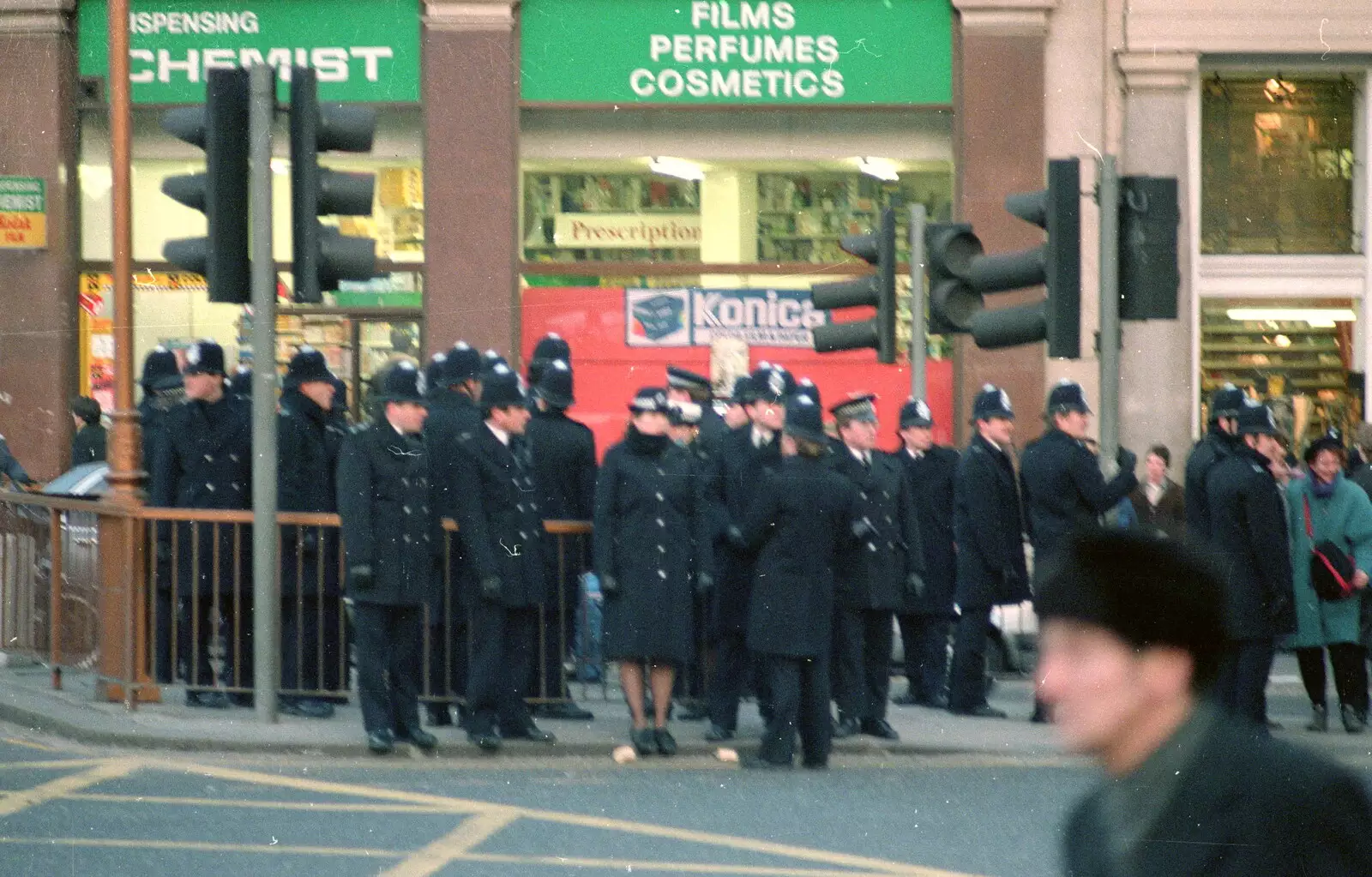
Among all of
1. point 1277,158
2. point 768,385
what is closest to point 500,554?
point 768,385

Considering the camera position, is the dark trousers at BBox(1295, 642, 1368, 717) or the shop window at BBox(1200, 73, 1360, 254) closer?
the dark trousers at BBox(1295, 642, 1368, 717)

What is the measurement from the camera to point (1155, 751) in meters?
A: 2.48

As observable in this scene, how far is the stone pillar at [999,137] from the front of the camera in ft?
56.6

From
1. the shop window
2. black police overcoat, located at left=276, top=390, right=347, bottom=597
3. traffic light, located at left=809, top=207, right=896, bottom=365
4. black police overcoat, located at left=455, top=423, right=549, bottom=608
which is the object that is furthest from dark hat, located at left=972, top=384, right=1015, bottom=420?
the shop window

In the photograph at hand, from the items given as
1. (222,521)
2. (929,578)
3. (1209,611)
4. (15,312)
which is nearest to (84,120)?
(15,312)

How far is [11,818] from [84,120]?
10.7 m

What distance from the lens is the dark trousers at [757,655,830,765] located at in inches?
374

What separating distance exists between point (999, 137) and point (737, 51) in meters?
2.28

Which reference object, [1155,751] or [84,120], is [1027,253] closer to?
[1155,751]

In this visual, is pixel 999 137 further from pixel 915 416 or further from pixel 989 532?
pixel 989 532

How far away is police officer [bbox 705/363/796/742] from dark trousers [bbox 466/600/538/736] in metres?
0.97

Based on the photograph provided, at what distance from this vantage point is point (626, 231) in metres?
17.3

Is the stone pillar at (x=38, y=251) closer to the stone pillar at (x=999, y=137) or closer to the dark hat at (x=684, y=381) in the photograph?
the dark hat at (x=684, y=381)

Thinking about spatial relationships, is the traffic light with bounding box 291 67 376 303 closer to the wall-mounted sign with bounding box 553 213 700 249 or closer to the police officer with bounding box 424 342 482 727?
the police officer with bounding box 424 342 482 727
